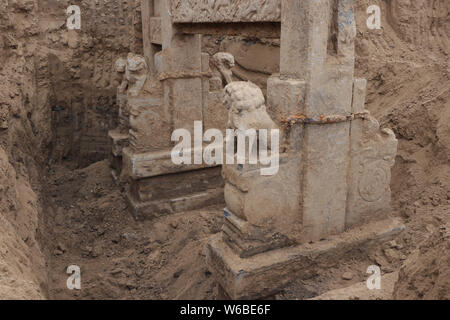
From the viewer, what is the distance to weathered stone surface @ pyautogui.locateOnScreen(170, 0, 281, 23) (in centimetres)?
314

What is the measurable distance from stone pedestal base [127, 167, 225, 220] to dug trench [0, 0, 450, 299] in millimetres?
130

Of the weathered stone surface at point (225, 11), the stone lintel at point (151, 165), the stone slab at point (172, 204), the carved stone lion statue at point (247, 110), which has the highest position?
the weathered stone surface at point (225, 11)

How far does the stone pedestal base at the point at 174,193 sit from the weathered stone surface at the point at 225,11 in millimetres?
1893

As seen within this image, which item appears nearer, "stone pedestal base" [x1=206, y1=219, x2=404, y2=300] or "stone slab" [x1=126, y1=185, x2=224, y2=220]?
"stone pedestal base" [x1=206, y1=219, x2=404, y2=300]

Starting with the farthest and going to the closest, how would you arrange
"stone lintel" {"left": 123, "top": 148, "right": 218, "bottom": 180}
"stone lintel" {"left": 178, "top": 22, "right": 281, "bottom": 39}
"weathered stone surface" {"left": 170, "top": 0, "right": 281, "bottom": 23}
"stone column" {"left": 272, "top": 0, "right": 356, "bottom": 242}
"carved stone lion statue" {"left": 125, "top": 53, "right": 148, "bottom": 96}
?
"carved stone lion statue" {"left": 125, "top": 53, "right": 148, "bottom": 96} → "stone lintel" {"left": 123, "top": 148, "right": 218, "bottom": 180} → "stone lintel" {"left": 178, "top": 22, "right": 281, "bottom": 39} → "weathered stone surface" {"left": 170, "top": 0, "right": 281, "bottom": 23} → "stone column" {"left": 272, "top": 0, "right": 356, "bottom": 242}

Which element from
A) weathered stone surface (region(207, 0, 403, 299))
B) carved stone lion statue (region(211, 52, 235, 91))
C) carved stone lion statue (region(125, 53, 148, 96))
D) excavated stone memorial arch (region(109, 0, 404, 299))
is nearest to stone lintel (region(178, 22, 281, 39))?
excavated stone memorial arch (region(109, 0, 404, 299))

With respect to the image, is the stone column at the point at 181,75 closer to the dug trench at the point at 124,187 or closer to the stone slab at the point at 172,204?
the stone slab at the point at 172,204

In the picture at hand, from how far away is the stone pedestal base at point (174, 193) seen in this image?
5043 millimetres

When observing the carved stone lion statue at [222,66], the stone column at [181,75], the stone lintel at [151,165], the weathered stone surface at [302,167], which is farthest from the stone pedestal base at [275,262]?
the carved stone lion statue at [222,66]

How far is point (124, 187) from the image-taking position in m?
5.56

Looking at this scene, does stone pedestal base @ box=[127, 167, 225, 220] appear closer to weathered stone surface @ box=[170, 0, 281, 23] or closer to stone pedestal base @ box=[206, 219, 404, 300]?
stone pedestal base @ box=[206, 219, 404, 300]

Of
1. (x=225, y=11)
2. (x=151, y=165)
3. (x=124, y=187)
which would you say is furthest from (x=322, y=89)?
(x=124, y=187)

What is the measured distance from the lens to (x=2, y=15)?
17.1 feet

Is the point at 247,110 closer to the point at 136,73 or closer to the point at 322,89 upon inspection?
the point at 322,89
